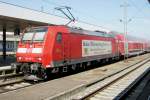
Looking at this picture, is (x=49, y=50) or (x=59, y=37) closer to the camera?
(x=49, y=50)

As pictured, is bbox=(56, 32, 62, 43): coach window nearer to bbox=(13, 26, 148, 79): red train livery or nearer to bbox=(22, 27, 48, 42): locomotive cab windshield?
bbox=(13, 26, 148, 79): red train livery

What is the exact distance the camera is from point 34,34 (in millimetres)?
17281

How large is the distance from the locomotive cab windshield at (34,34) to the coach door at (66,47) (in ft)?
4.77

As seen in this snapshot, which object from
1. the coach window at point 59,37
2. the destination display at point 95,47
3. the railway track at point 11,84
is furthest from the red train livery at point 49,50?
the railway track at point 11,84

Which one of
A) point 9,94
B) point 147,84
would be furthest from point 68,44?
point 9,94

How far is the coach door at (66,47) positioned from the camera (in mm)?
17750

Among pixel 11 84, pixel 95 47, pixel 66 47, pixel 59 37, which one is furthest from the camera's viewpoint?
pixel 95 47

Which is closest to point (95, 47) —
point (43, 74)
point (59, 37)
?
point (59, 37)

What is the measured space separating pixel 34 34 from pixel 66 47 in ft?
7.42

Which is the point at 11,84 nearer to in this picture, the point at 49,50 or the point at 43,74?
the point at 43,74

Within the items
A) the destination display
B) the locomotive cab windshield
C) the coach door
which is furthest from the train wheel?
the destination display

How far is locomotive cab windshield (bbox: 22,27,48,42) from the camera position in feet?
55.3

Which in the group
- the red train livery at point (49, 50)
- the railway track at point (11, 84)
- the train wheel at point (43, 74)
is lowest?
the railway track at point (11, 84)

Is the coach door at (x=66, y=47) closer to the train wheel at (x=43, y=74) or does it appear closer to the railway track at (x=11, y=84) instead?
the train wheel at (x=43, y=74)
